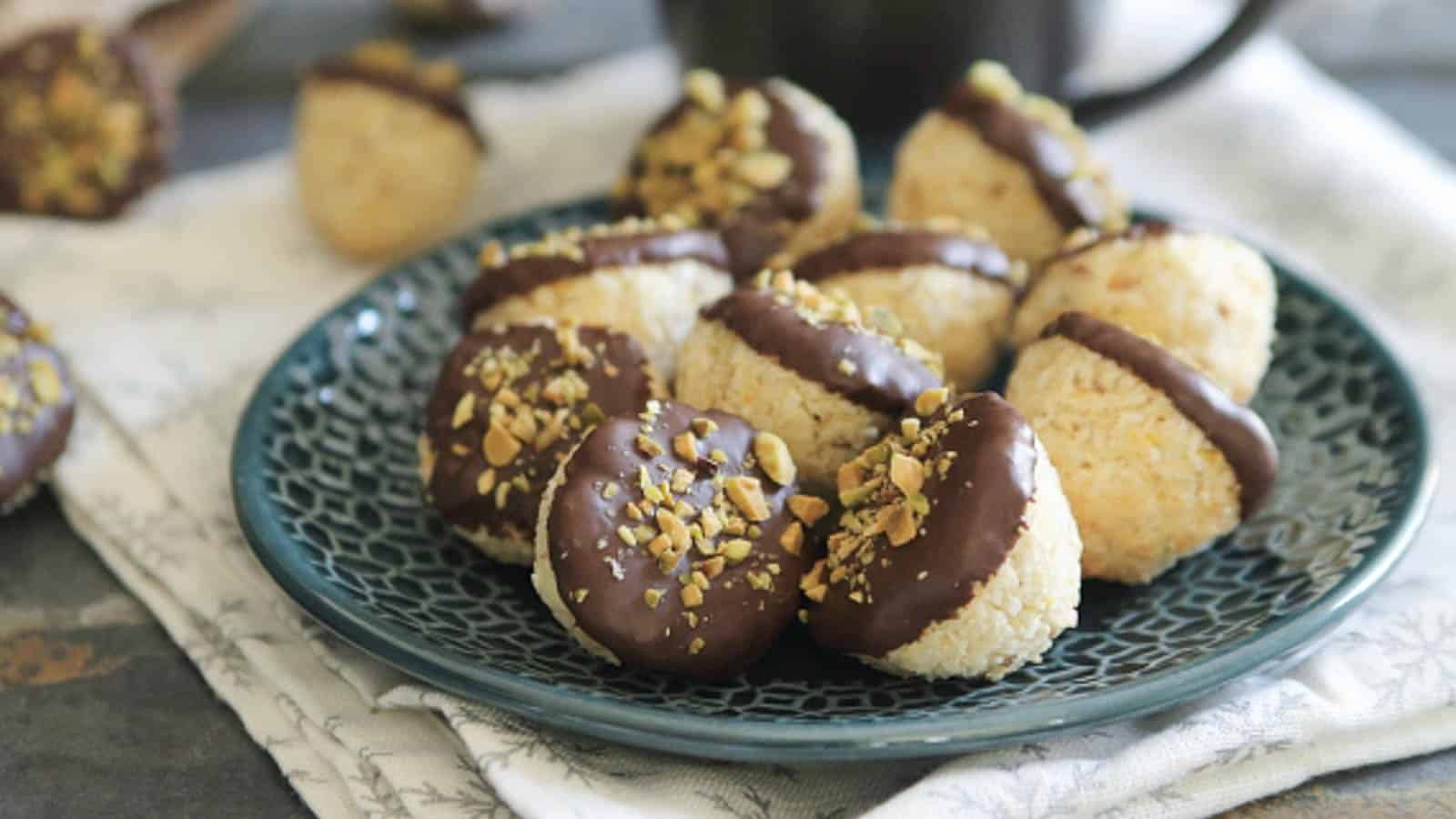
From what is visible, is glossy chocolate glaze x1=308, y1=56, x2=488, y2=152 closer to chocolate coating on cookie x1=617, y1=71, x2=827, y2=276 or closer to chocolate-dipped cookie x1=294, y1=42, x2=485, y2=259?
chocolate-dipped cookie x1=294, y1=42, x2=485, y2=259

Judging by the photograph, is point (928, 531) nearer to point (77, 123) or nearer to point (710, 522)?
point (710, 522)

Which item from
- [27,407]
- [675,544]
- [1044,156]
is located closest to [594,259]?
[675,544]

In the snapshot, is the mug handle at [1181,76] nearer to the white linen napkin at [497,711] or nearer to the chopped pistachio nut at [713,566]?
the white linen napkin at [497,711]

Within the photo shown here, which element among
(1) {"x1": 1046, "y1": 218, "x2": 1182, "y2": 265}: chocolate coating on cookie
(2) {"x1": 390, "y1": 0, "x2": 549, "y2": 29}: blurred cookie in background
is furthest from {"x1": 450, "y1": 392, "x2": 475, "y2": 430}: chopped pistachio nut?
(2) {"x1": 390, "y1": 0, "x2": 549, "y2": 29}: blurred cookie in background

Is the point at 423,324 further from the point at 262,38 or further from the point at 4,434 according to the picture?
the point at 262,38

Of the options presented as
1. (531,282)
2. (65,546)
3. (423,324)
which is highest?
(531,282)

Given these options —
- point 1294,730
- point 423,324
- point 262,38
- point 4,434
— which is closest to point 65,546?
point 4,434
